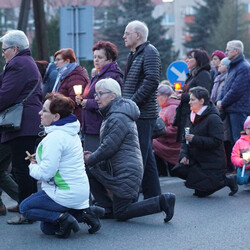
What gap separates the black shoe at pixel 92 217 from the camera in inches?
309

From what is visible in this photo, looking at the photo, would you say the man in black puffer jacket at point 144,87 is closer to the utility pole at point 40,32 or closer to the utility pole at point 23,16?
the utility pole at point 40,32

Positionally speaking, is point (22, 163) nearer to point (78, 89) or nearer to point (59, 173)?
point (59, 173)

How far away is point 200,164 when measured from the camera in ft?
35.1

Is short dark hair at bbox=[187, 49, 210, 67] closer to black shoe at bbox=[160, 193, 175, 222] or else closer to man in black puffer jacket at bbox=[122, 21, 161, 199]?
man in black puffer jacket at bbox=[122, 21, 161, 199]

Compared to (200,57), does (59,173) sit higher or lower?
lower

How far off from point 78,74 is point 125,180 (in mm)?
2133

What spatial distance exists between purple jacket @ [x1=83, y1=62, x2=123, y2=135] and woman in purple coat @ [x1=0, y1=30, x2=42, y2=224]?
92cm

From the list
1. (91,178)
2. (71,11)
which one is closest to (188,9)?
(71,11)

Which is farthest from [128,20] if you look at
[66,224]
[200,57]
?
[66,224]

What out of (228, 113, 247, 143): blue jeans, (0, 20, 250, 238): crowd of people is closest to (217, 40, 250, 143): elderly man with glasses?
(228, 113, 247, 143): blue jeans

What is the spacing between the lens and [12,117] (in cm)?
841

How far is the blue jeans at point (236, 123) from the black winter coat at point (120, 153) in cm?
484

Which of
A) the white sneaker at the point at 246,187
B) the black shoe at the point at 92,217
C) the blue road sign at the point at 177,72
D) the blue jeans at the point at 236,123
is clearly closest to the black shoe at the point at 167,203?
the black shoe at the point at 92,217

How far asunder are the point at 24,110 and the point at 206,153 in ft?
9.99
